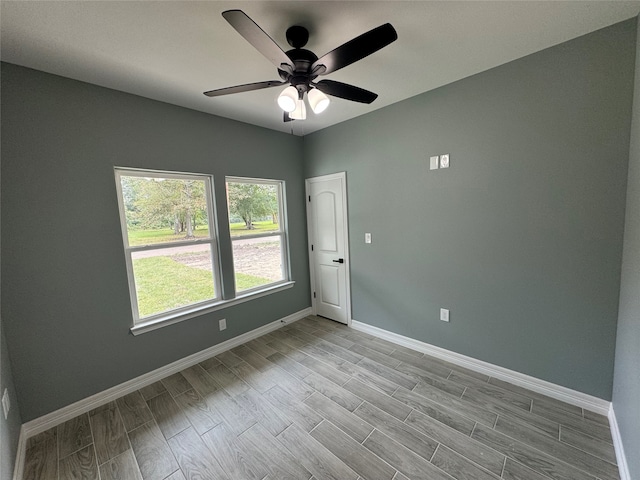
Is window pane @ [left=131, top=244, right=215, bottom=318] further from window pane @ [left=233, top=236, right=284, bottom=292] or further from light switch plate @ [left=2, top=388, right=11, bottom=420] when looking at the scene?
light switch plate @ [left=2, top=388, right=11, bottom=420]

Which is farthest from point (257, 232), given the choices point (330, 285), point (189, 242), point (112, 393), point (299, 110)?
point (112, 393)

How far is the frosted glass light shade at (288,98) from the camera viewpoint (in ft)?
4.74

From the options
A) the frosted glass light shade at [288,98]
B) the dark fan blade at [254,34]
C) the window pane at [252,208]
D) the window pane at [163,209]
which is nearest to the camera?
the dark fan blade at [254,34]

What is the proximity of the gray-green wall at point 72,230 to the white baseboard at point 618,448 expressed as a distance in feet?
10.7

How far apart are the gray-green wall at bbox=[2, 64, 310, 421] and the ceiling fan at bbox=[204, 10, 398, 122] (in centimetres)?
120

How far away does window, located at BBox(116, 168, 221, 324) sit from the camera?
2260 mm

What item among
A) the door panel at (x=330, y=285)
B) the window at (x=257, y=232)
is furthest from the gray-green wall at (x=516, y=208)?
the window at (x=257, y=232)

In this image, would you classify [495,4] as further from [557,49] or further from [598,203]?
[598,203]

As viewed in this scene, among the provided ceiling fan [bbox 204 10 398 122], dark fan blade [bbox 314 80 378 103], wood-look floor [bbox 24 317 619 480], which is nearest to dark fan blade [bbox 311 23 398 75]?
ceiling fan [bbox 204 10 398 122]

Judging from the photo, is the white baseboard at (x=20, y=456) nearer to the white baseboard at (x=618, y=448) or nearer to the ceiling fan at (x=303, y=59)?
the ceiling fan at (x=303, y=59)

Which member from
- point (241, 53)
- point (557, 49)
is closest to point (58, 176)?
point (241, 53)

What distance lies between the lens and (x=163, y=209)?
2.45 metres

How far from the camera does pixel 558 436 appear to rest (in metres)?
1.62

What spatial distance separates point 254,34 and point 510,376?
3.03 meters
